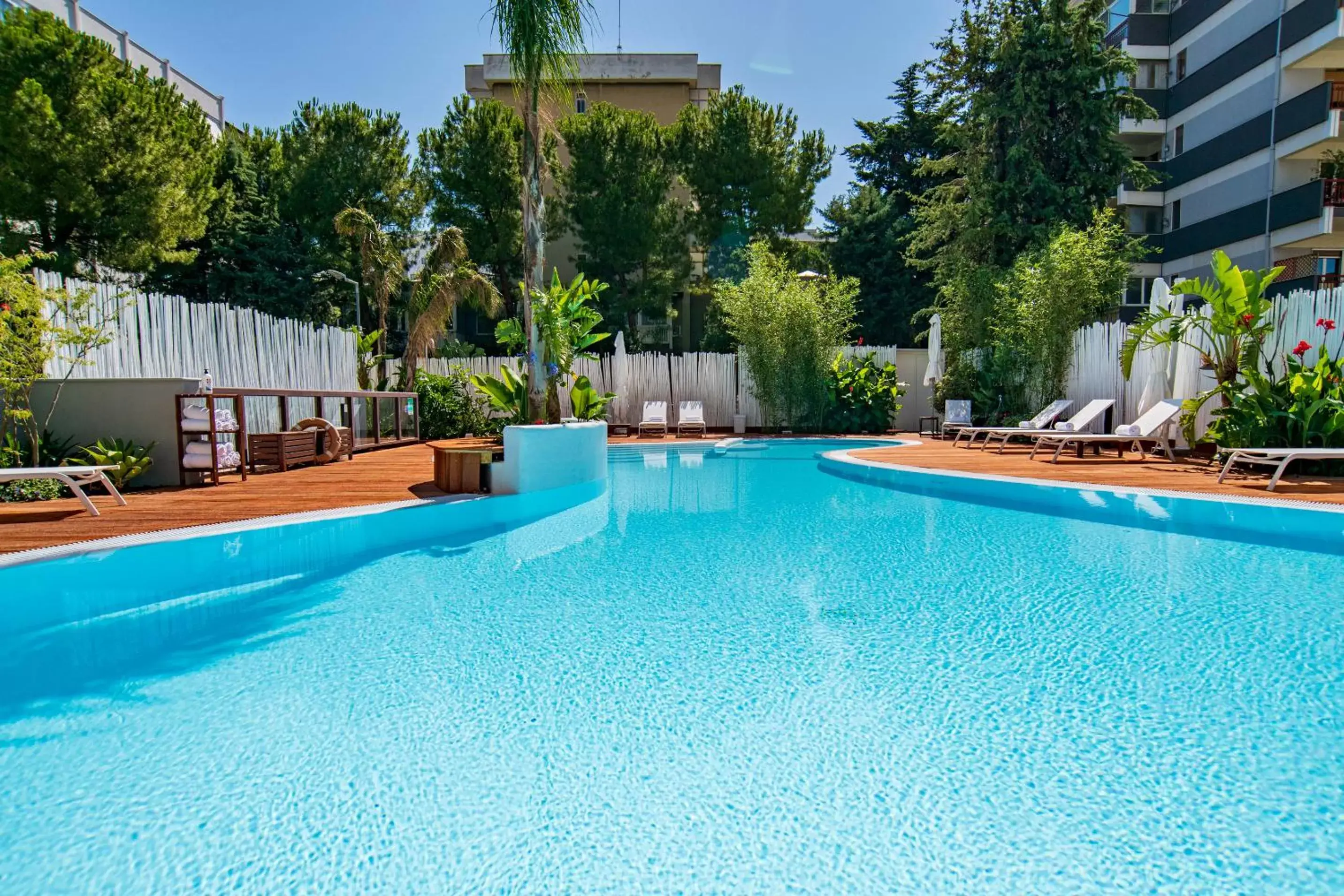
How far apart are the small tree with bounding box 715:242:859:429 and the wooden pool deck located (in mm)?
5424

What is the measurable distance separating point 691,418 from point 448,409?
17.6ft

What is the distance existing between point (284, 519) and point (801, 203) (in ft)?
67.5

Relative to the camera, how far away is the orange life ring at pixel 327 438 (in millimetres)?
10742

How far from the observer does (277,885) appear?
208 centimetres

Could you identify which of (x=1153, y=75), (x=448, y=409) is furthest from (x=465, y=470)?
(x=1153, y=75)

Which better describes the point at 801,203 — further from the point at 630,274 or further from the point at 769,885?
the point at 769,885

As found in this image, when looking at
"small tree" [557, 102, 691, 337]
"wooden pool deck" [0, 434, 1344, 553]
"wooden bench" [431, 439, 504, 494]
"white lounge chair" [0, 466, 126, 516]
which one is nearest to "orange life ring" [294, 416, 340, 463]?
"wooden pool deck" [0, 434, 1344, 553]

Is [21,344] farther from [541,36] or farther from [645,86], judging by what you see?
[645,86]

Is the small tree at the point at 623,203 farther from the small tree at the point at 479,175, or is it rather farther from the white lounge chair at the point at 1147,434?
the white lounge chair at the point at 1147,434

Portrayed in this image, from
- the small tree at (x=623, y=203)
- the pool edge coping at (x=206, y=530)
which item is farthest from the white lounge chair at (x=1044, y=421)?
the small tree at (x=623, y=203)

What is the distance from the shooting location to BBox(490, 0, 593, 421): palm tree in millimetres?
8070

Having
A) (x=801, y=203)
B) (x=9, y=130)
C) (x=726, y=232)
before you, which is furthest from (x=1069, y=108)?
(x=9, y=130)

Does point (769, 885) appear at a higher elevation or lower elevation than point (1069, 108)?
lower

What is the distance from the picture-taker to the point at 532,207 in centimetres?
837
